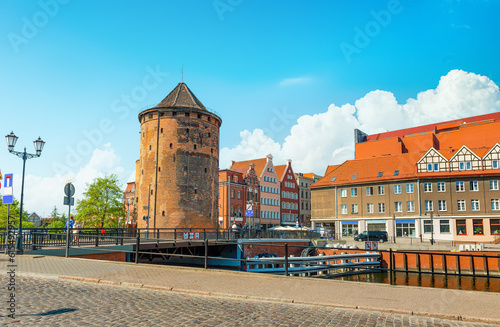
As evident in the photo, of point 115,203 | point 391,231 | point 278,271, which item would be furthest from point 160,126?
point 391,231

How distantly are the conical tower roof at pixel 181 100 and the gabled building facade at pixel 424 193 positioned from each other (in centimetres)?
2109

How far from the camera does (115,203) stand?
50.6 m

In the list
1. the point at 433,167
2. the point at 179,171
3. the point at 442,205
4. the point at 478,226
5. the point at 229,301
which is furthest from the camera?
the point at 179,171

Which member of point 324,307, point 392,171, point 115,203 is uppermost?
point 392,171

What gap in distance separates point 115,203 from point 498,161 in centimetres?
4613

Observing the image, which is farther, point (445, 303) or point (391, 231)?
point (391, 231)

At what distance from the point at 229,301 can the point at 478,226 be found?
45730 mm

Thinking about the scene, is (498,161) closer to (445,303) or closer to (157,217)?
(157,217)

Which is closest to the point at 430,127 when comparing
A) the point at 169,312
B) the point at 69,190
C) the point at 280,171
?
the point at 280,171

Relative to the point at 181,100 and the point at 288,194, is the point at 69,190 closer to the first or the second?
the point at 181,100

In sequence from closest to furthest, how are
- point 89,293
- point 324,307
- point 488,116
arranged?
1. point 324,307
2. point 89,293
3. point 488,116

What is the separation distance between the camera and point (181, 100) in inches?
2120

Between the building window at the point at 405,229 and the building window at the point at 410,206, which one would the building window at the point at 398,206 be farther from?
the building window at the point at 405,229

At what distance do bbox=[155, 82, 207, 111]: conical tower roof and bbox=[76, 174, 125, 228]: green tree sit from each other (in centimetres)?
1201
